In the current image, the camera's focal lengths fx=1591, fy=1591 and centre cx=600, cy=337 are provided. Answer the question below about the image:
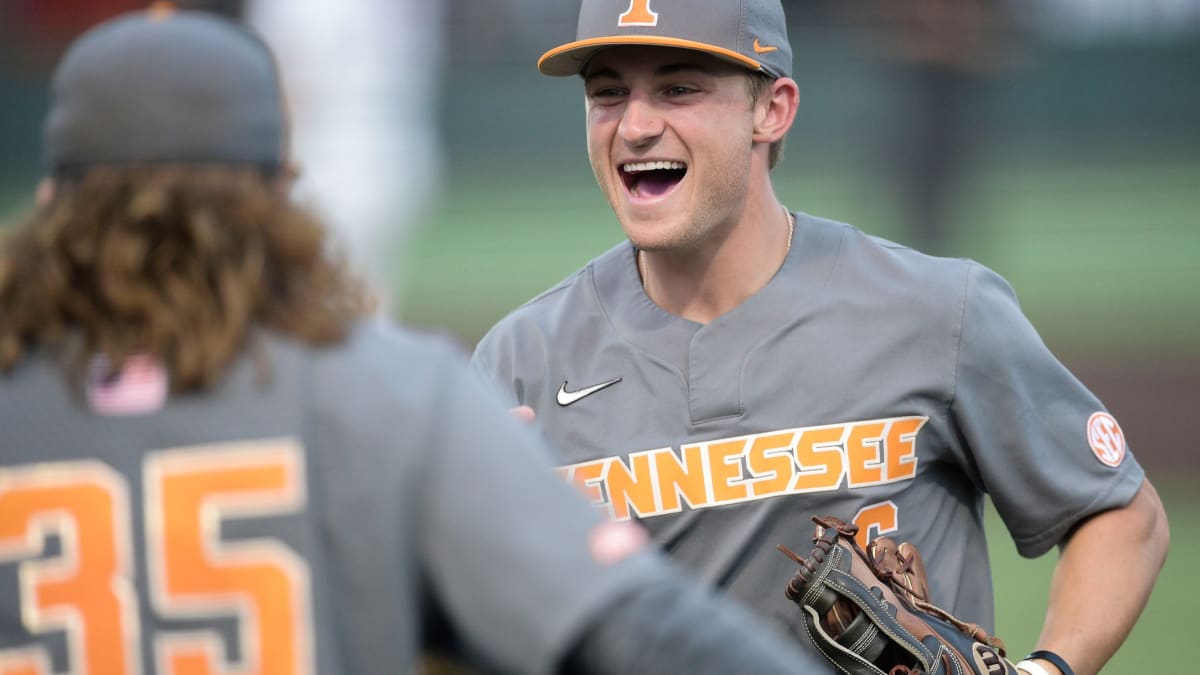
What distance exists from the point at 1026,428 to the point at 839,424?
0.37 meters

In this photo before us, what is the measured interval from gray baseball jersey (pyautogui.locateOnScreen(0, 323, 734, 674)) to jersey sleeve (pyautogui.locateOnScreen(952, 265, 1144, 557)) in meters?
1.54

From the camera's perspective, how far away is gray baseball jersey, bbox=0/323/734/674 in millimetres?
1769

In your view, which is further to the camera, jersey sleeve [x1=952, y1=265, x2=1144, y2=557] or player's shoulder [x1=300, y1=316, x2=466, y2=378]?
jersey sleeve [x1=952, y1=265, x2=1144, y2=557]

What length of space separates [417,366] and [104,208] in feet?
1.33

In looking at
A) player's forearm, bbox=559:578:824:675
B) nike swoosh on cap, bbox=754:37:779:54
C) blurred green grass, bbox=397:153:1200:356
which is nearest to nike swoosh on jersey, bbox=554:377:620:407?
nike swoosh on cap, bbox=754:37:779:54

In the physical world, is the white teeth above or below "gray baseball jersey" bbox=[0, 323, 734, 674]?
above

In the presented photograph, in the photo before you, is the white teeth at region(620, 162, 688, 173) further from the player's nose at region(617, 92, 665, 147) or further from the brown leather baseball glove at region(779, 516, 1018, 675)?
the brown leather baseball glove at region(779, 516, 1018, 675)

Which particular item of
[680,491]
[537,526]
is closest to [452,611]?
[537,526]

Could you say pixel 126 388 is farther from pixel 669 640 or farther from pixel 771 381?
pixel 771 381

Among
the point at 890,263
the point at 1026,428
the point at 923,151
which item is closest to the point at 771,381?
the point at 890,263

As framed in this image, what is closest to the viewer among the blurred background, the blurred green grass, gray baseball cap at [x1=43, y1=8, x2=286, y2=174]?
gray baseball cap at [x1=43, y1=8, x2=286, y2=174]

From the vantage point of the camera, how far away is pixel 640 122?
3.34m

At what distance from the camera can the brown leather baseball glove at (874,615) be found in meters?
2.87

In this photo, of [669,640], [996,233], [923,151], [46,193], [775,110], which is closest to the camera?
[669,640]
